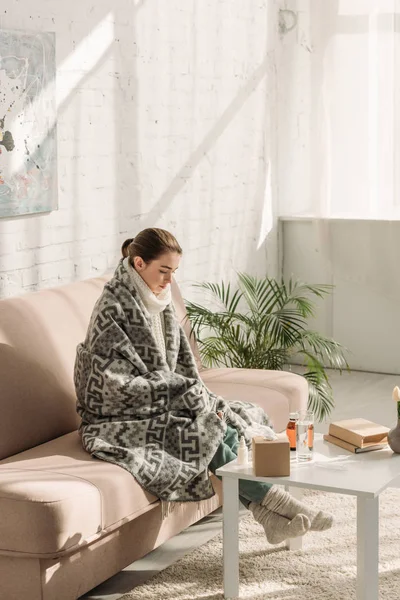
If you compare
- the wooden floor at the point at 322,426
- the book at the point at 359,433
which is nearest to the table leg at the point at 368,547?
the book at the point at 359,433

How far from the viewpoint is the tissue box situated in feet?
9.11

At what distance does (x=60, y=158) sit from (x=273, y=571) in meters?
1.95

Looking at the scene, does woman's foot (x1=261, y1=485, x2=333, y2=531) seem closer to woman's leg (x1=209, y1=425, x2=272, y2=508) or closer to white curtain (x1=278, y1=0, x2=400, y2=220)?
woman's leg (x1=209, y1=425, x2=272, y2=508)

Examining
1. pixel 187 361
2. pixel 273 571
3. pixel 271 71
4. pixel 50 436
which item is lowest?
pixel 273 571

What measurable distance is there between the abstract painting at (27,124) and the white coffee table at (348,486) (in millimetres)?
1515

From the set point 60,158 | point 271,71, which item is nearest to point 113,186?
point 60,158

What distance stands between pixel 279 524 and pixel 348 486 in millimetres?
372

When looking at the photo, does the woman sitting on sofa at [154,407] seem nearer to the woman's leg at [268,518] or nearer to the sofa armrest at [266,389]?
the woman's leg at [268,518]

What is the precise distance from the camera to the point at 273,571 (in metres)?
3.12

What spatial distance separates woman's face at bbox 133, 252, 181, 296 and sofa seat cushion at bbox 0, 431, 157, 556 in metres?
0.62

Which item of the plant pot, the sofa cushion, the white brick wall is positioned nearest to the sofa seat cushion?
the sofa cushion

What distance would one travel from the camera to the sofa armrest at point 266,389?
3.73 metres

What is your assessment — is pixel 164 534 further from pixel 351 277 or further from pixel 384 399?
pixel 351 277

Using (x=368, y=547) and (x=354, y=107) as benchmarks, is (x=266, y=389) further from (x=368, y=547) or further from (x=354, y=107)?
(x=354, y=107)
